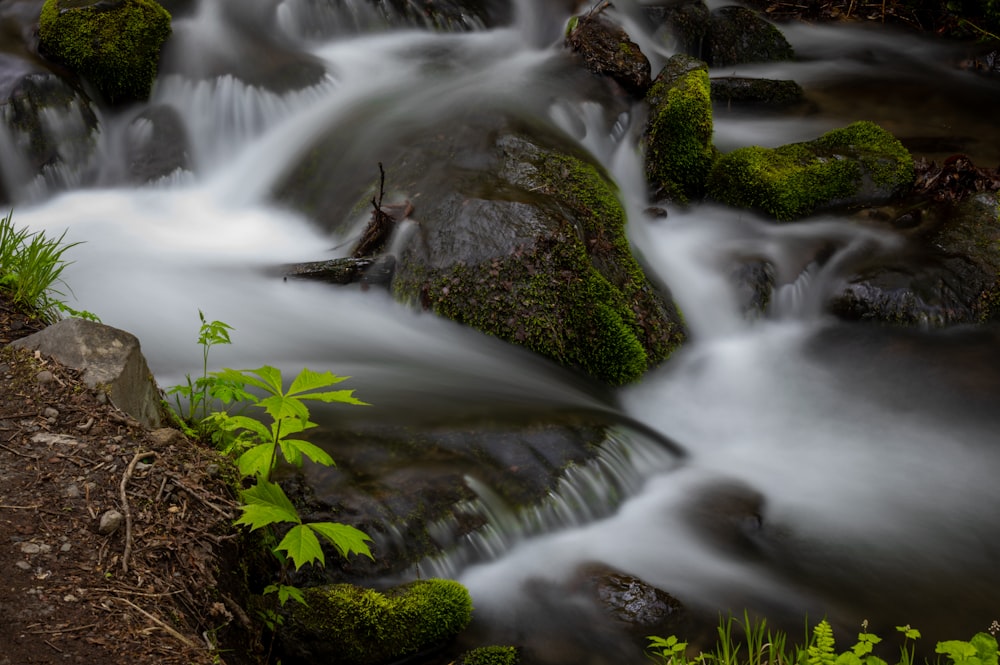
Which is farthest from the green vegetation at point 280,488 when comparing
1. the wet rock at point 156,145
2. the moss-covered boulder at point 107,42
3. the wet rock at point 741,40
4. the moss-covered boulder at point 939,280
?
the wet rock at point 741,40

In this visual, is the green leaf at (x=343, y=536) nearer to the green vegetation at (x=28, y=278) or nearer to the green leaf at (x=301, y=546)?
the green leaf at (x=301, y=546)

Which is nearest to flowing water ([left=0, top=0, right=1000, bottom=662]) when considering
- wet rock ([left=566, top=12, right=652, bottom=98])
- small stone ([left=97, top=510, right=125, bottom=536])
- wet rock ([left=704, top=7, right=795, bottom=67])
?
wet rock ([left=566, top=12, right=652, bottom=98])

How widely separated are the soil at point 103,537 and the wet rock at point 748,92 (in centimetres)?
753

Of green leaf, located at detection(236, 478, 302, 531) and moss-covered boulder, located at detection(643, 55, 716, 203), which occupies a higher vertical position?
moss-covered boulder, located at detection(643, 55, 716, 203)

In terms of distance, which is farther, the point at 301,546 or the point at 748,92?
the point at 748,92

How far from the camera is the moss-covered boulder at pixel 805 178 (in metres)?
7.12

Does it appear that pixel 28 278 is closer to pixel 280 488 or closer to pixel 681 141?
pixel 280 488

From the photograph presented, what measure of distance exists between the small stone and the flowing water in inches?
54.9

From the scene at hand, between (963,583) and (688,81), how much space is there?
4.64 meters

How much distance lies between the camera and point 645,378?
549 centimetres

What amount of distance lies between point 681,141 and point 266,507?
540 cm

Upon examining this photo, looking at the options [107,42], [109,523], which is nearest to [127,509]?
[109,523]

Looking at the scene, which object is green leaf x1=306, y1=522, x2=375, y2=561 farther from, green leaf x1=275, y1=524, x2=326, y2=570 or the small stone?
the small stone

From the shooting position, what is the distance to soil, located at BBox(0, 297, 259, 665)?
8.24ft
